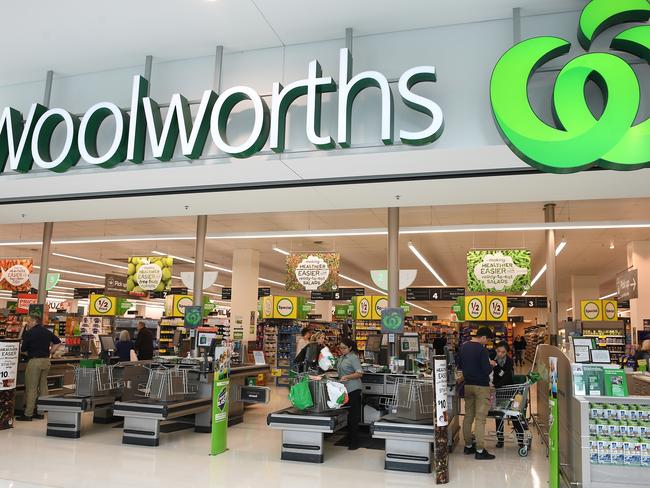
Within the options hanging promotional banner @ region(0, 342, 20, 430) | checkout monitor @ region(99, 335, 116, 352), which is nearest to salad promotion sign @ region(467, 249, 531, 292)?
checkout monitor @ region(99, 335, 116, 352)

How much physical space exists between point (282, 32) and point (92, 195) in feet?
10.7

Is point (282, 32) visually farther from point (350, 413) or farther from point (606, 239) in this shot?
point (606, 239)

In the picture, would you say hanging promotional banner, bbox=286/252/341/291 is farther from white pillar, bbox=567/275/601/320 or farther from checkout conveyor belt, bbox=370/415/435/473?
white pillar, bbox=567/275/601/320

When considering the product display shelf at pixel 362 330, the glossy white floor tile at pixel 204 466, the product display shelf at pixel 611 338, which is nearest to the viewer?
the glossy white floor tile at pixel 204 466

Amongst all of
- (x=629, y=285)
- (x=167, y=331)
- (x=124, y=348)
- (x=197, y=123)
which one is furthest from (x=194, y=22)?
(x=167, y=331)

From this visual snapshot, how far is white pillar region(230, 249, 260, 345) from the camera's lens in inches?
664

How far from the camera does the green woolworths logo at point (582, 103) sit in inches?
160

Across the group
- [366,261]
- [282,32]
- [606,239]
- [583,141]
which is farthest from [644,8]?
[366,261]

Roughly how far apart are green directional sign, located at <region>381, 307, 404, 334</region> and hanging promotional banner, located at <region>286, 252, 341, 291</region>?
3463 millimetres

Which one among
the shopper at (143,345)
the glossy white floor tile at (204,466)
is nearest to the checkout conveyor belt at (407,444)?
the glossy white floor tile at (204,466)

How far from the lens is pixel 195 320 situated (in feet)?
35.4

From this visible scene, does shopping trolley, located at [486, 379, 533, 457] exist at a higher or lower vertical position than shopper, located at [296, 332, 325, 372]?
lower

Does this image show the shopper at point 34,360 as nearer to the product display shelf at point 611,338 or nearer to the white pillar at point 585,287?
the product display shelf at point 611,338

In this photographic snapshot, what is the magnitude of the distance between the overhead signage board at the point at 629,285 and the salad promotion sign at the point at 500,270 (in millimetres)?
2636
